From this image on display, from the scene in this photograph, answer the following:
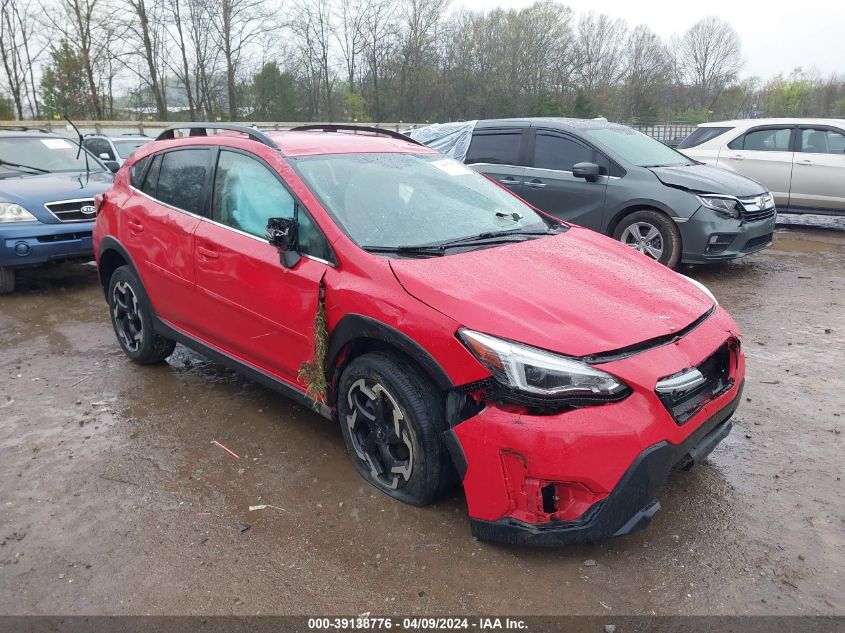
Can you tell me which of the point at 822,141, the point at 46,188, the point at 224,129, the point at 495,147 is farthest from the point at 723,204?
the point at 46,188

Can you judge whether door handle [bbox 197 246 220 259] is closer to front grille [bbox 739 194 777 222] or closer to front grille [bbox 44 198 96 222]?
front grille [bbox 44 198 96 222]

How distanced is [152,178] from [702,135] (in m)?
9.37

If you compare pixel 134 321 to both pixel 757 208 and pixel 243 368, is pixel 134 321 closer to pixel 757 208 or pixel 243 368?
pixel 243 368

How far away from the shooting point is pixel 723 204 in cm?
698

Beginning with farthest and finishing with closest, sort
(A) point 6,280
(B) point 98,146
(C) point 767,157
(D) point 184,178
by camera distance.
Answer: (B) point 98,146
(C) point 767,157
(A) point 6,280
(D) point 184,178

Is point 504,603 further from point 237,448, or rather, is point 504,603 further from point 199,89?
point 199,89

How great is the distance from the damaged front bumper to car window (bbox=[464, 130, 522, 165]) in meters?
5.98

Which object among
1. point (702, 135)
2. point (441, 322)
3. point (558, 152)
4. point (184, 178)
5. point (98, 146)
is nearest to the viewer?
point (441, 322)

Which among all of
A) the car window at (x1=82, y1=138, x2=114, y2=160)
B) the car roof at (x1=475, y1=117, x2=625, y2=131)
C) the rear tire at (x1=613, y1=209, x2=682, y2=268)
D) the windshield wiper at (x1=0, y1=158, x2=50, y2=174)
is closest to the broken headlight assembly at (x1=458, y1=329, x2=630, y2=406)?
the rear tire at (x1=613, y1=209, x2=682, y2=268)

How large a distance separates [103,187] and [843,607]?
7.73 metres

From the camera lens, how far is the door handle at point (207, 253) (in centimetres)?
366

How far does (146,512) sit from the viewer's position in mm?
3008

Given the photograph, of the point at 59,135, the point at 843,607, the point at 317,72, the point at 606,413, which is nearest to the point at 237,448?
the point at 606,413

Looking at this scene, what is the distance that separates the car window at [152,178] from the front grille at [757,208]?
589 cm
